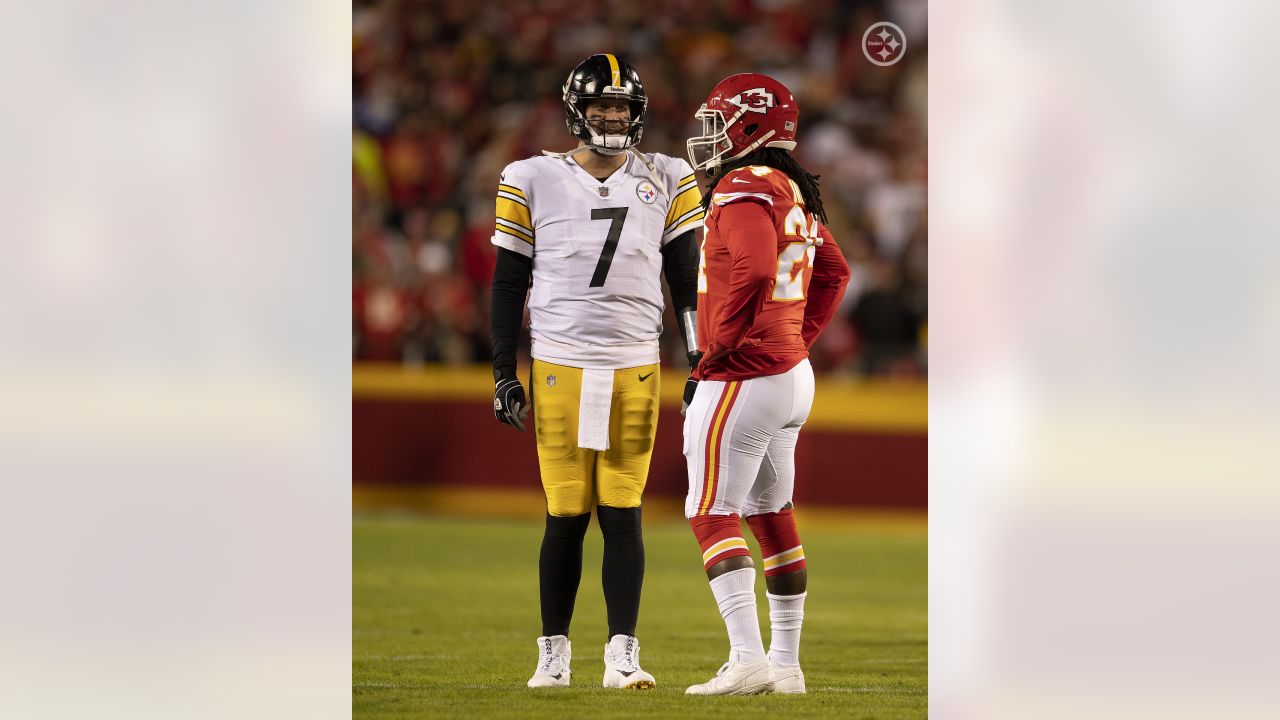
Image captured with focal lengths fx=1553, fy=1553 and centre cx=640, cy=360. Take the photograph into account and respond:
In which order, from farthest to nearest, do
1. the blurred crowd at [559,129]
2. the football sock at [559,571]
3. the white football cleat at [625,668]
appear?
the blurred crowd at [559,129] < the football sock at [559,571] < the white football cleat at [625,668]

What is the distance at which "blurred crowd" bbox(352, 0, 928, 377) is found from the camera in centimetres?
1362

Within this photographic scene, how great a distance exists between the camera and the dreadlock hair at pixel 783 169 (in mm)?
5203

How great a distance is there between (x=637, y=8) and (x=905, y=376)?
5655 mm

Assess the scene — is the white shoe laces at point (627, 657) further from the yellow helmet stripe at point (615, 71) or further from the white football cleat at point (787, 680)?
the yellow helmet stripe at point (615, 71)

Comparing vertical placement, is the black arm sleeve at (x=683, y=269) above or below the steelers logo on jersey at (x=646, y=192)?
below

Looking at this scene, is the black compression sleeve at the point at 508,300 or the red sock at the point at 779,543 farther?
the black compression sleeve at the point at 508,300

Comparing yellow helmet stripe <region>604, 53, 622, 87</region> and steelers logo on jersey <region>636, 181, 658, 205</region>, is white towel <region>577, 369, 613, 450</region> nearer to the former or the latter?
steelers logo on jersey <region>636, 181, 658, 205</region>

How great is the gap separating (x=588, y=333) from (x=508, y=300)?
32cm

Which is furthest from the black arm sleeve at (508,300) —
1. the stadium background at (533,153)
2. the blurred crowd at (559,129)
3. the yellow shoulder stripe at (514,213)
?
the blurred crowd at (559,129)
